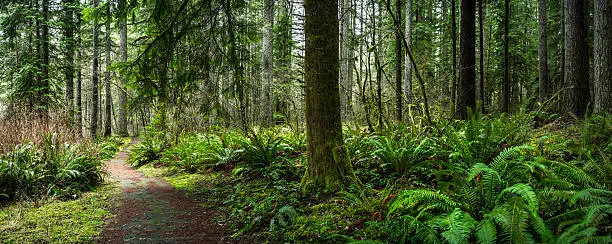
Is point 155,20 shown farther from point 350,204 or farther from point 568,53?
point 568,53

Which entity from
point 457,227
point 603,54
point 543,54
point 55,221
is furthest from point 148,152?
point 543,54

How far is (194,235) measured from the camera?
12.6 ft

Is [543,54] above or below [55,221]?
above

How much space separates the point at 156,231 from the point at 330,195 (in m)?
2.03

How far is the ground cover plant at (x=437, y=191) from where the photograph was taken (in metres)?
2.49

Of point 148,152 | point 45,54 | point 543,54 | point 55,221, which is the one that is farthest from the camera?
point 45,54

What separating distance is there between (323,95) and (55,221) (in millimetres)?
3543

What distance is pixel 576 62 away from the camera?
846 cm

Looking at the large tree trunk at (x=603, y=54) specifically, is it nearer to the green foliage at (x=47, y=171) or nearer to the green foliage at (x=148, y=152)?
the green foliage at (x=47, y=171)

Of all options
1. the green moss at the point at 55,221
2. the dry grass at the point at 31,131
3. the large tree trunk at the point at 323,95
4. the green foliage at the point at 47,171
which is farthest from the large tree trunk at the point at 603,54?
the dry grass at the point at 31,131

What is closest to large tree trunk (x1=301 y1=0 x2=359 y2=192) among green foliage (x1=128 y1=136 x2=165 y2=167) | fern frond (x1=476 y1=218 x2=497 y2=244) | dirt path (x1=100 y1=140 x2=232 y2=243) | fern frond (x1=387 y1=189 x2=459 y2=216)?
fern frond (x1=387 y1=189 x2=459 y2=216)

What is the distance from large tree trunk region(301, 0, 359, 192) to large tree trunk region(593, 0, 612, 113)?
6.30 m

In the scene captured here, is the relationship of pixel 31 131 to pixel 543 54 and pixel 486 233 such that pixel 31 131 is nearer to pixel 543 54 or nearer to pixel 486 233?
pixel 486 233

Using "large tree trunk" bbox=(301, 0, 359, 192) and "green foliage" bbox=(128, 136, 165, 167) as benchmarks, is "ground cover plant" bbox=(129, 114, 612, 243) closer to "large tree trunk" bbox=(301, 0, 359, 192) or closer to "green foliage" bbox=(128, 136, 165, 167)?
"large tree trunk" bbox=(301, 0, 359, 192)
